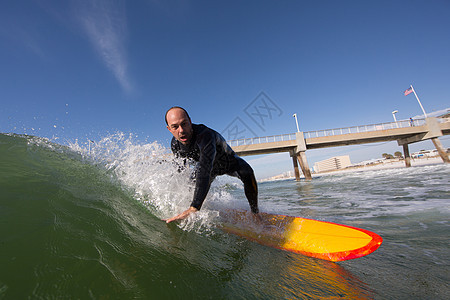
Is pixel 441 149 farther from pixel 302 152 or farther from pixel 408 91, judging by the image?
pixel 302 152

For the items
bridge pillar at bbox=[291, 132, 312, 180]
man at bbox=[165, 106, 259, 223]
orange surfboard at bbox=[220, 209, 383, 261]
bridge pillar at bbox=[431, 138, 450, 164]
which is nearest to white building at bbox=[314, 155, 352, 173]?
bridge pillar at bbox=[431, 138, 450, 164]

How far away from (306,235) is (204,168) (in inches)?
61.0

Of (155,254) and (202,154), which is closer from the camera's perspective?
(155,254)

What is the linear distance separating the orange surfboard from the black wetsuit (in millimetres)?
460

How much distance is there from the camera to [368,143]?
2512 cm

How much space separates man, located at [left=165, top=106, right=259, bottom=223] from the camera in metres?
2.44

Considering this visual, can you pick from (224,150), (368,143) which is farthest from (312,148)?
(224,150)

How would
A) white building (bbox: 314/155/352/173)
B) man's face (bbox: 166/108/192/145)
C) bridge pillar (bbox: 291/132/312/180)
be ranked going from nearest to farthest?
man's face (bbox: 166/108/192/145) → bridge pillar (bbox: 291/132/312/180) → white building (bbox: 314/155/352/173)

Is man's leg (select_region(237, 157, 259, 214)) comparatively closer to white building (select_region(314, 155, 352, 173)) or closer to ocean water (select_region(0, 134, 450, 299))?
ocean water (select_region(0, 134, 450, 299))

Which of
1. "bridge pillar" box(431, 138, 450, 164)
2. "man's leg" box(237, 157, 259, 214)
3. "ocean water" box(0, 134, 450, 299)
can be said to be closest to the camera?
"ocean water" box(0, 134, 450, 299)

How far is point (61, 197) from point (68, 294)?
5.46 feet

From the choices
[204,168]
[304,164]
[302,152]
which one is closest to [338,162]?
[302,152]

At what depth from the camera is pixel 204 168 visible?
2512mm

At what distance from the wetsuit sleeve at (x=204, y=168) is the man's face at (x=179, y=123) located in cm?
22
